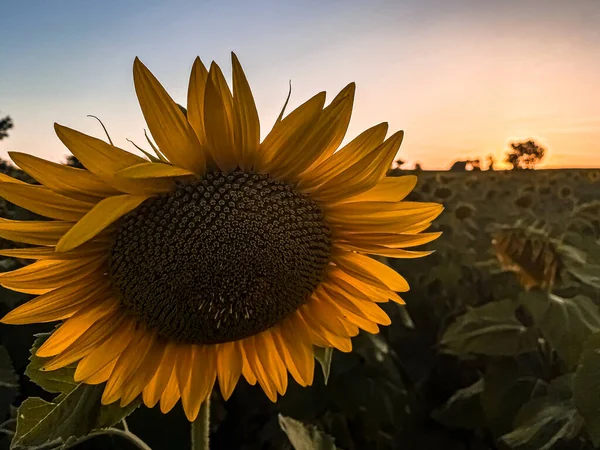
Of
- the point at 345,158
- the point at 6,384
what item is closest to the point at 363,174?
the point at 345,158

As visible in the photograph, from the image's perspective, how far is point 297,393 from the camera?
2.81 m

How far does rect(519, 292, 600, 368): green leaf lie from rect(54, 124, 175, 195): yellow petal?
5.73 ft

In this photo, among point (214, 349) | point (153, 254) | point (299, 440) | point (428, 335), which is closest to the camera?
point (153, 254)

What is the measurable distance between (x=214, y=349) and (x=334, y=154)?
0.50 metres

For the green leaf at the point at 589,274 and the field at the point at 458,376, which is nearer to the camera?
the field at the point at 458,376

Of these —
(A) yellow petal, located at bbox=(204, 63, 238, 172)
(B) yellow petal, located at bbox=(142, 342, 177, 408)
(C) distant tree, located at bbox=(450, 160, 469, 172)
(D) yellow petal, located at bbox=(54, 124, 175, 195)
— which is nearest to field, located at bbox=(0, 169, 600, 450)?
(B) yellow petal, located at bbox=(142, 342, 177, 408)

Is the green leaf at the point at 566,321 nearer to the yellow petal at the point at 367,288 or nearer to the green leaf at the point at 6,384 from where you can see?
the yellow petal at the point at 367,288

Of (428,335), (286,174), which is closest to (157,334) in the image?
(286,174)

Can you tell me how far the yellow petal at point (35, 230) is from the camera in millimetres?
1088

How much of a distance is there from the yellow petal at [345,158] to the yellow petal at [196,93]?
246 mm

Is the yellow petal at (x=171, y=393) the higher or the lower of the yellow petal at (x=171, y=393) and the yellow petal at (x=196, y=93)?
the lower

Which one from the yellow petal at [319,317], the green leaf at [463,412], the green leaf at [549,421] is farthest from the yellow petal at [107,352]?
the green leaf at [463,412]

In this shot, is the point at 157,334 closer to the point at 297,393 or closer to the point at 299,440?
the point at 299,440

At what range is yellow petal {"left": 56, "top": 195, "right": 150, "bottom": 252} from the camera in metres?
1.03
